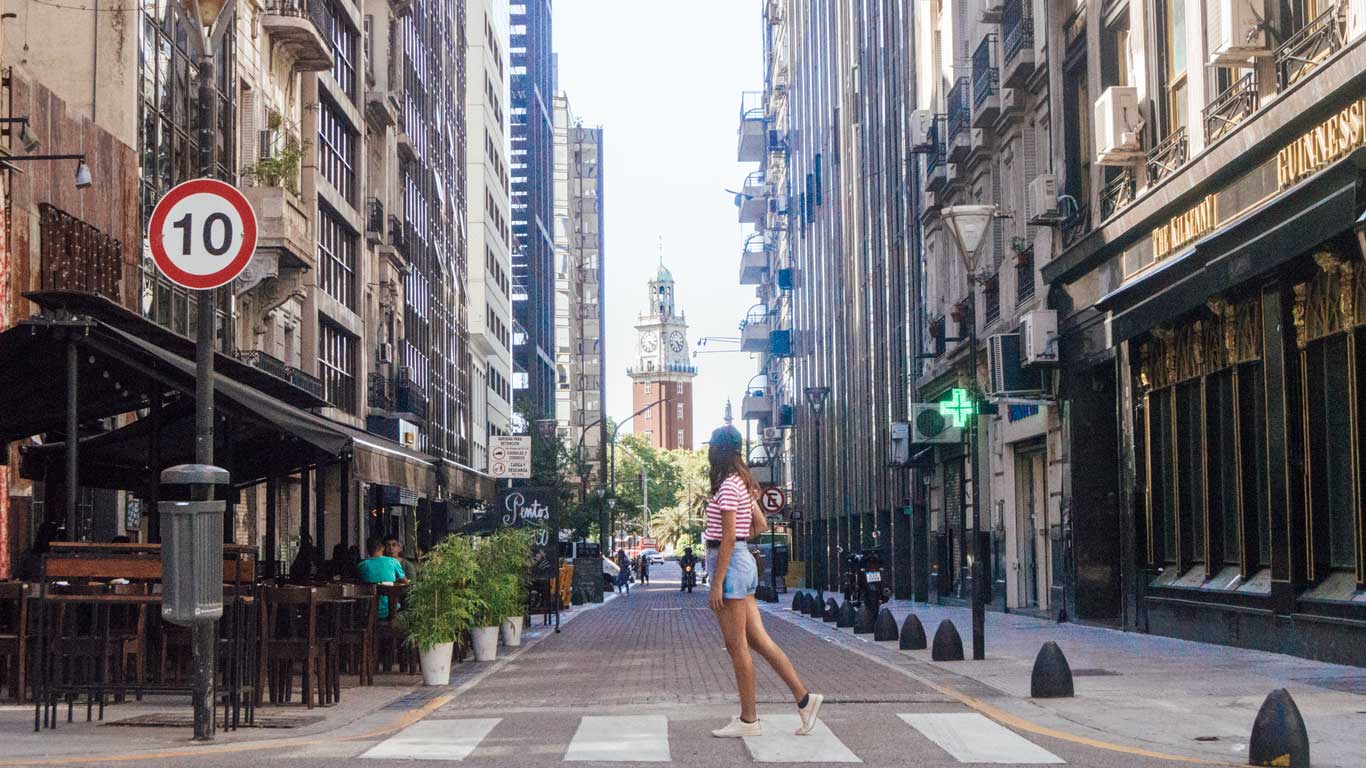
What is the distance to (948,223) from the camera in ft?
63.3

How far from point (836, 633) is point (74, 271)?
1152 cm

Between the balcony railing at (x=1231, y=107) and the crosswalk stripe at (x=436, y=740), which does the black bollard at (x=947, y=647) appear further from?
the crosswalk stripe at (x=436, y=740)

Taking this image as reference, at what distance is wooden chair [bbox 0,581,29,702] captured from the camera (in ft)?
44.0

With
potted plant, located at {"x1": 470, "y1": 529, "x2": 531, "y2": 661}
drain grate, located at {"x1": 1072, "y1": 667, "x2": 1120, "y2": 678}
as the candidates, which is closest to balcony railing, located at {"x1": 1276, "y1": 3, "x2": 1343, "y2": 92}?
drain grate, located at {"x1": 1072, "y1": 667, "x2": 1120, "y2": 678}

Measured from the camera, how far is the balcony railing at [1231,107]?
18375mm

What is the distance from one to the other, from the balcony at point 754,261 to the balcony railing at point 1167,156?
7567cm

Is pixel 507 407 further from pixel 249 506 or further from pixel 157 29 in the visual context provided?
pixel 157 29

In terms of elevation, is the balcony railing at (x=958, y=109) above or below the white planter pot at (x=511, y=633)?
above

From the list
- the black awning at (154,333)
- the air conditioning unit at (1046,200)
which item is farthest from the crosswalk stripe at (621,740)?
the air conditioning unit at (1046,200)

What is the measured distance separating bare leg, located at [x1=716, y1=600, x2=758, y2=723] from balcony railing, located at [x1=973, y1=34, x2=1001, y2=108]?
22227mm

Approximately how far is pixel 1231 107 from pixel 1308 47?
2.23 m

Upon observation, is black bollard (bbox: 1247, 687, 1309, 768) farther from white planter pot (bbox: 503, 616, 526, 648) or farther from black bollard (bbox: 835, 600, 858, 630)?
black bollard (bbox: 835, 600, 858, 630)

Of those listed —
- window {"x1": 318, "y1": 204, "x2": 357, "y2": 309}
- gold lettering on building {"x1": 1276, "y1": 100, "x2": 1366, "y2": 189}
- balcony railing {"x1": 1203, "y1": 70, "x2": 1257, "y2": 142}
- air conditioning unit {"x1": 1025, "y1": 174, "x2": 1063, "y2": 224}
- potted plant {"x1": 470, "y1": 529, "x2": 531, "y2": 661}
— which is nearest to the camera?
gold lettering on building {"x1": 1276, "y1": 100, "x2": 1366, "y2": 189}

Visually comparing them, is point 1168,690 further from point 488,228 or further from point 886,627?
point 488,228
